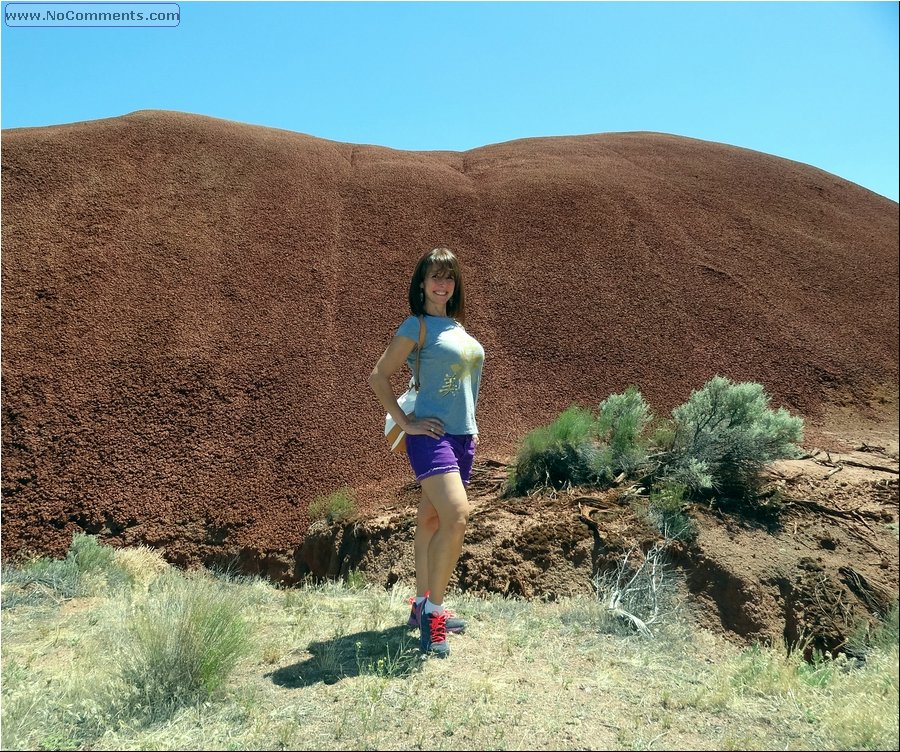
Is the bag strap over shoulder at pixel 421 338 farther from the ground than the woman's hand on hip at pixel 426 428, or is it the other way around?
the bag strap over shoulder at pixel 421 338

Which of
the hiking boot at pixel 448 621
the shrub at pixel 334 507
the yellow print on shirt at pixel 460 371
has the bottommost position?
the shrub at pixel 334 507

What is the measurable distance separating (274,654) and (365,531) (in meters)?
3.23

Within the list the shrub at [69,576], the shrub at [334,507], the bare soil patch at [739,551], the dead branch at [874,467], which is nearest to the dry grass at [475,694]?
the bare soil patch at [739,551]

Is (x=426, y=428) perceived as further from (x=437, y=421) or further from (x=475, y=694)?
(x=475, y=694)

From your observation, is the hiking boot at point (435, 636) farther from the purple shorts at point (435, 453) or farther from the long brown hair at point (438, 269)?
the long brown hair at point (438, 269)

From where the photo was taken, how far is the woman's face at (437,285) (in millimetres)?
3777

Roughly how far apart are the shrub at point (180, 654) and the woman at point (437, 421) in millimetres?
1004

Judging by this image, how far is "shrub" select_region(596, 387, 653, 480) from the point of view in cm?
633

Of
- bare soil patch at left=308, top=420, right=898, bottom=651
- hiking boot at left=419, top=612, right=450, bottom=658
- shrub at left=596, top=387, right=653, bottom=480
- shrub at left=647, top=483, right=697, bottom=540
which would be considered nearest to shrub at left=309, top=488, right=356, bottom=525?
bare soil patch at left=308, top=420, right=898, bottom=651

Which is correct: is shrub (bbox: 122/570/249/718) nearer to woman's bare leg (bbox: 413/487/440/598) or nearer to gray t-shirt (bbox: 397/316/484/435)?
woman's bare leg (bbox: 413/487/440/598)

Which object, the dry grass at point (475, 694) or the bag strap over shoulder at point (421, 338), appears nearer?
the dry grass at point (475, 694)

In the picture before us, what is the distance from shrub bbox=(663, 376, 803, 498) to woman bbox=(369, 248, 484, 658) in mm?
2634

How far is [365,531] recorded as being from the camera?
23.1ft

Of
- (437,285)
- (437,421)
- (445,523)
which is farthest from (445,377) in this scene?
(445,523)
